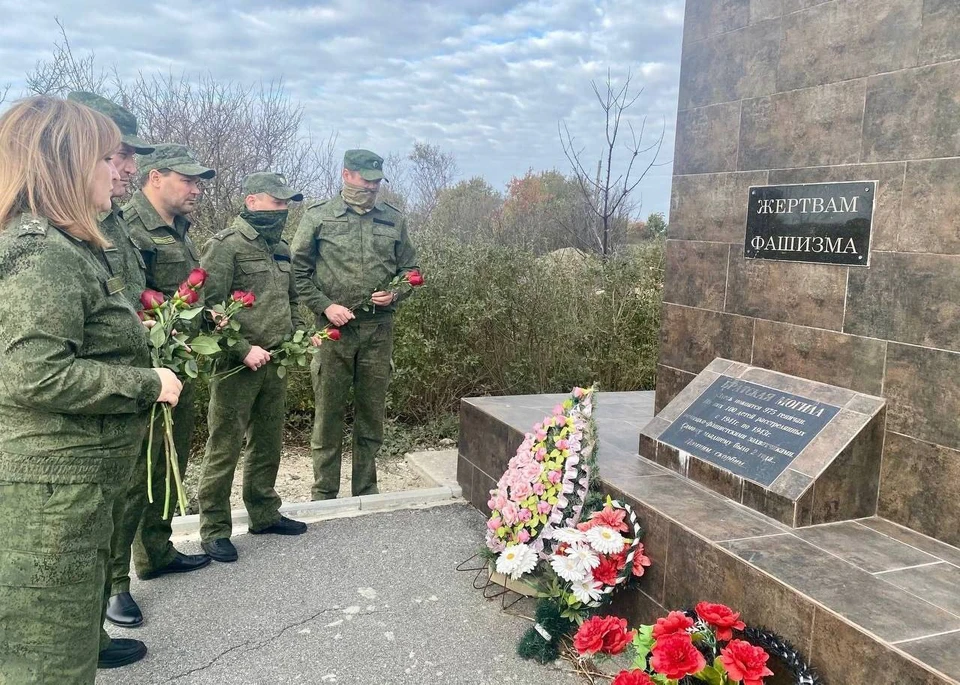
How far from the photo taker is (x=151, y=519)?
3.46m

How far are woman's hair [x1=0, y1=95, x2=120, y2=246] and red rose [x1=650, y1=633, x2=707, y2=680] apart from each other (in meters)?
1.95

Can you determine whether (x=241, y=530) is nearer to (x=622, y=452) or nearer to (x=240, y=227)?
(x=240, y=227)

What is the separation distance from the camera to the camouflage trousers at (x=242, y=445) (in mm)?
3691

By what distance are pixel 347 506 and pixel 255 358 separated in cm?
138

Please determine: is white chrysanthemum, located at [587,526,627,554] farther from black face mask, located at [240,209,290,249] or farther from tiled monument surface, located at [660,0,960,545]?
black face mask, located at [240,209,290,249]

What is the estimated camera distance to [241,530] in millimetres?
4156

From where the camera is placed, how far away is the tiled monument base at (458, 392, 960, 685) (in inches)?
80.4

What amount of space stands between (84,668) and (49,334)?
904 millimetres

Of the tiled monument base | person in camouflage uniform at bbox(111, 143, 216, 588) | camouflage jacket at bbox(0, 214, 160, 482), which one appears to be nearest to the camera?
camouflage jacket at bbox(0, 214, 160, 482)

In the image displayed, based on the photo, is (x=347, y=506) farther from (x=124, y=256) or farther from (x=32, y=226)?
(x=32, y=226)

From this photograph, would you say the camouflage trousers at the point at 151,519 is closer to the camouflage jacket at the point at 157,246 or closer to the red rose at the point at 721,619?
the camouflage jacket at the point at 157,246

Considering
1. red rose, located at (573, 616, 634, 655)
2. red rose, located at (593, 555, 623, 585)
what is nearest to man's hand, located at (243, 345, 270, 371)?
red rose, located at (593, 555, 623, 585)

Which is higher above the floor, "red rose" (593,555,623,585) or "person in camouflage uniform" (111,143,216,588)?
"person in camouflage uniform" (111,143,216,588)

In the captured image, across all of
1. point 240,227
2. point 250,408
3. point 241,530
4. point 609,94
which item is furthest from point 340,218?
point 609,94
